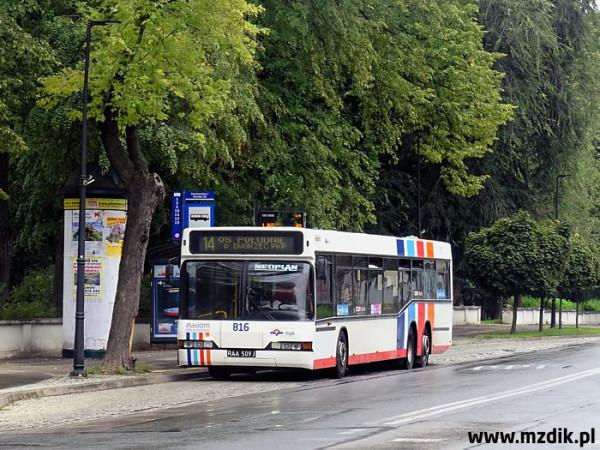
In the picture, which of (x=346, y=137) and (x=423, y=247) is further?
(x=346, y=137)

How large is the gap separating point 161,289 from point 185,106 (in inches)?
259

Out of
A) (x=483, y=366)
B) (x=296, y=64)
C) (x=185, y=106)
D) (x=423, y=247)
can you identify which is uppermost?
(x=296, y=64)

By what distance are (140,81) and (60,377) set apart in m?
5.86

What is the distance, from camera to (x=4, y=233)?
35.9 meters

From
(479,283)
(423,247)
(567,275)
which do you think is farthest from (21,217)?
(567,275)

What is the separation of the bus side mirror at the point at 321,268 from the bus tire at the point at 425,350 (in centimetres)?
667

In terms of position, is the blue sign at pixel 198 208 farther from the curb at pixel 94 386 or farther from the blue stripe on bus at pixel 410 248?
the blue stripe on bus at pixel 410 248

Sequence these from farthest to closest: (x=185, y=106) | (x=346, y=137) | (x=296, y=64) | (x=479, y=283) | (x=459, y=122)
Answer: (x=479, y=283) < (x=459, y=122) < (x=346, y=137) < (x=296, y=64) < (x=185, y=106)

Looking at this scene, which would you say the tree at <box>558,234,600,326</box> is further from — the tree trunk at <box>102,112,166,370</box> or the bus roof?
the tree trunk at <box>102,112,166,370</box>

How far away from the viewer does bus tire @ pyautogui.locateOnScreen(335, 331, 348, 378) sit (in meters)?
26.0

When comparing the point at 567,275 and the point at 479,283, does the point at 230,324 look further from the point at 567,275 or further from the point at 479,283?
the point at 567,275

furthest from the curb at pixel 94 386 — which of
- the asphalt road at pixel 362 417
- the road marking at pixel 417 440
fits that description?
the road marking at pixel 417 440

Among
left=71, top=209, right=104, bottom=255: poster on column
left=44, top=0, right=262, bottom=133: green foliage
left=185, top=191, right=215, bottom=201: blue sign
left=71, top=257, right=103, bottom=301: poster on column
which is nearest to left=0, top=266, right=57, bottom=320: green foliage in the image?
left=71, top=257, right=103, bottom=301: poster on column

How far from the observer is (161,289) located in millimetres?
32562
